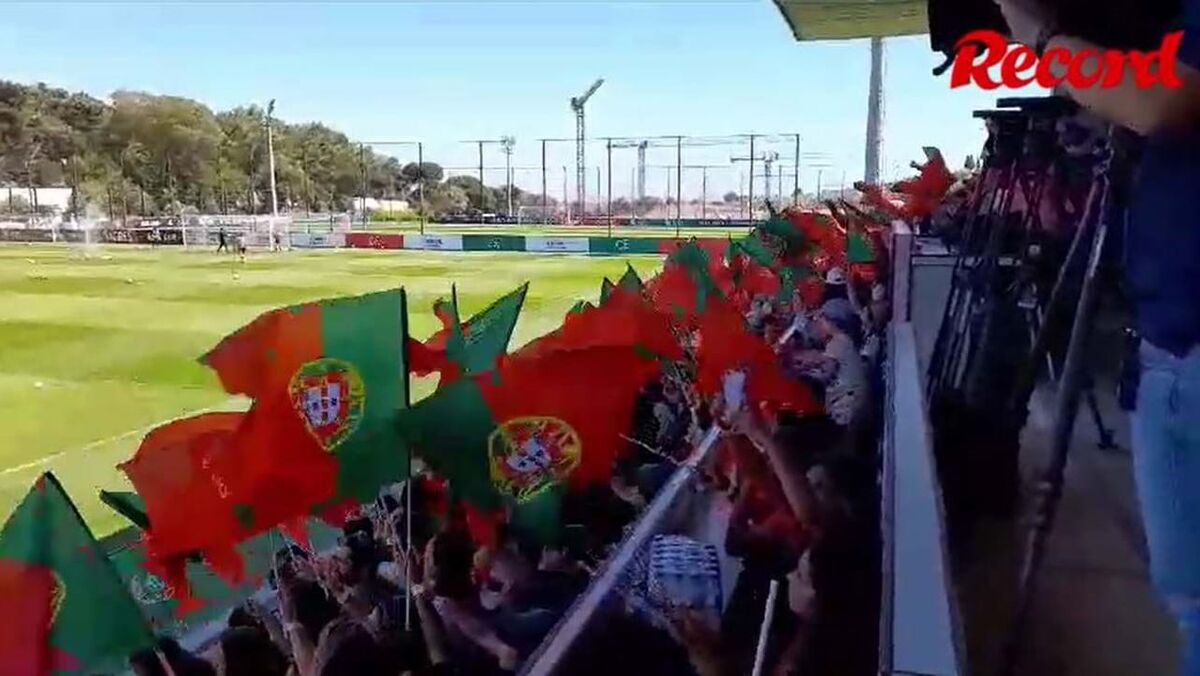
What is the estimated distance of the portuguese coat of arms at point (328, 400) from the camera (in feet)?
5.71

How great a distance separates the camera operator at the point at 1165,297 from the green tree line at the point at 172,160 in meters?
37.6

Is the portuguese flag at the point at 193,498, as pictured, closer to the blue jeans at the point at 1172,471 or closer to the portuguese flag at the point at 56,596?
the portuguese flag at the point at 56,596

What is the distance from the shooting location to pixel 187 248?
81.3 ft

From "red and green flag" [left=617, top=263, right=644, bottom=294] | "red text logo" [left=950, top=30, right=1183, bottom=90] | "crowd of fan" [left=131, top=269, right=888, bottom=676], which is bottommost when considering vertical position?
"crowd of fan" [left=131, top=269, right=888, bottom=676]

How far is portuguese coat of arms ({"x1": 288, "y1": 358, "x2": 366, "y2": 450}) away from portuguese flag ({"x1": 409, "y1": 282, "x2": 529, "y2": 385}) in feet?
0.88

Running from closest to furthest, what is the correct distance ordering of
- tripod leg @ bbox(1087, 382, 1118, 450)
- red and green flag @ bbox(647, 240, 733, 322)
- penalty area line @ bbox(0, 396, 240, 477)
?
1. tripod leg @ bbox(1087, 382, 1118, 450)
2. red and green flag @ bbox(647, 240, 733, 322)
3. penalty area line @ bbox(0, 396, 240, 477)

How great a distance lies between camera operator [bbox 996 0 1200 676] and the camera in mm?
869

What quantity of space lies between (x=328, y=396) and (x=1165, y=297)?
1239mm

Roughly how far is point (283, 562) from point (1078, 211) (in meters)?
1.74

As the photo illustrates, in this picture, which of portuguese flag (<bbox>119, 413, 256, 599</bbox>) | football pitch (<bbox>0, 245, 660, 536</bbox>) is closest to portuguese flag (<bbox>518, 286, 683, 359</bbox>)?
portuguese flag (<bbox>119, 413, 256, 599</bbox>)

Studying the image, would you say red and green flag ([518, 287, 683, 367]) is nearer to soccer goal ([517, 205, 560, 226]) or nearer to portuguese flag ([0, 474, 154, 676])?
portuguese flag ([0, 474, 154, 676])

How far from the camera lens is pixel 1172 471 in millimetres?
931

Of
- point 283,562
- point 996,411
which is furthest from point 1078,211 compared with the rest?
point 283,562

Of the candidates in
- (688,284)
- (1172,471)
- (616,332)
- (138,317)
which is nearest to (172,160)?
(138,317)
